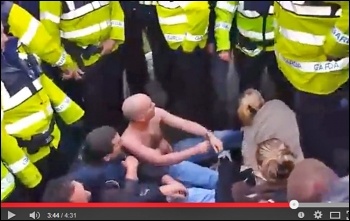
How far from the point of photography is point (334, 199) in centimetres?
176

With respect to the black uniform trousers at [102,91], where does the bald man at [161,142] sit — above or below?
below

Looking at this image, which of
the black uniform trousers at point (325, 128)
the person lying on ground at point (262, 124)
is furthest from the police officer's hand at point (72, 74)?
the black uniform trousers at point (325, 128)

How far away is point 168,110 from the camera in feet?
5.77

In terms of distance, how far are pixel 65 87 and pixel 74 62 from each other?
0.17 feet

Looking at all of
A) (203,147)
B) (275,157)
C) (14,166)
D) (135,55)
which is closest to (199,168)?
(203,147)

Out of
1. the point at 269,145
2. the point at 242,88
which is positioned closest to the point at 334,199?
the point at 269,145

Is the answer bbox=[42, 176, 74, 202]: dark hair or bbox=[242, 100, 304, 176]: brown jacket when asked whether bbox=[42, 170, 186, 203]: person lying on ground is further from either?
bbox=[242, 100, 304, 176]: brown jacket

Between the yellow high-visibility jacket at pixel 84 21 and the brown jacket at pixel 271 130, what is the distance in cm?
31

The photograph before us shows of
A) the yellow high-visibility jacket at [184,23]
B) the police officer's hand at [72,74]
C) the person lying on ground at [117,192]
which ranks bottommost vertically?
the person lying on ground at [117,192]

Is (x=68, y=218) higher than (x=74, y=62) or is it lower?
lower

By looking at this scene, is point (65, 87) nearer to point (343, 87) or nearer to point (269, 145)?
point (269, 145)

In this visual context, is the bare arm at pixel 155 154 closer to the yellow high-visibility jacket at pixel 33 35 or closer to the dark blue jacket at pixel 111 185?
the dark blue jacket at pixel 111 185

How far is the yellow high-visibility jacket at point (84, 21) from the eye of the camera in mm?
1735

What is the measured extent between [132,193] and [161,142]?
0.38ft
